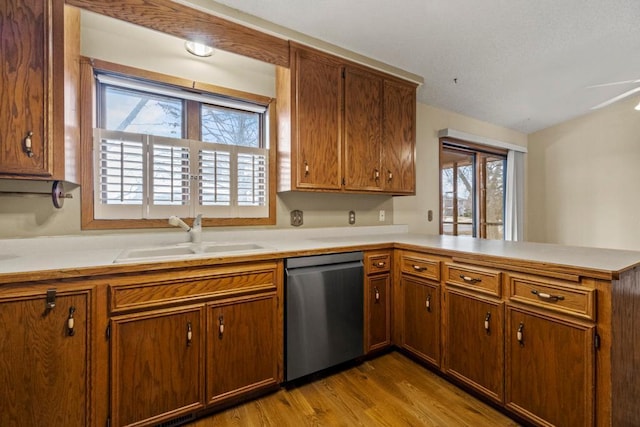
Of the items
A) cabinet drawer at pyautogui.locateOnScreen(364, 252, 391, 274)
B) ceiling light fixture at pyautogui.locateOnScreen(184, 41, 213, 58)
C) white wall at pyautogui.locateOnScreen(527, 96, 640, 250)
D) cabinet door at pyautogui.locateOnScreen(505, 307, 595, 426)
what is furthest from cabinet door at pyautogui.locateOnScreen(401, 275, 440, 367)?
white wall at pyautogui.locateOnScreen(527, 96, 640, 250)

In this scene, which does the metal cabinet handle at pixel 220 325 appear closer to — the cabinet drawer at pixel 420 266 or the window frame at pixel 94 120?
the window frame at pixel 94 120

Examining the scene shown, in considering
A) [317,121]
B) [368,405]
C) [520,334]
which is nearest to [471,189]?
[317,121]

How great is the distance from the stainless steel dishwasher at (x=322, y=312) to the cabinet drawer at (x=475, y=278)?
0.58 m

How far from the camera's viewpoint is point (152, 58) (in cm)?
192

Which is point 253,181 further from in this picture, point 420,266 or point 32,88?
point 420,266

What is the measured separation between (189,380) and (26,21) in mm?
1848

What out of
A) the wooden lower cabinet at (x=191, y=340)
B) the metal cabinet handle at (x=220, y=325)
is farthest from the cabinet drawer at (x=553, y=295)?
the metal cabinet handle at (x=220, y=325)

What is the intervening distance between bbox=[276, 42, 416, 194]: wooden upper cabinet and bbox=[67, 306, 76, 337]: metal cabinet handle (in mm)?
1409

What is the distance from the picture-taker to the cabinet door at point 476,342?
1.54 meters

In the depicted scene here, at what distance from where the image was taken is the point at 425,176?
3.27 m

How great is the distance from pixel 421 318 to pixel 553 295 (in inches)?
34.1

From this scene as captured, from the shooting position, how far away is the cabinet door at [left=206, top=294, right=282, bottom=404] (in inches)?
59.7

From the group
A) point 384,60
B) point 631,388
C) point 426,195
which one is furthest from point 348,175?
point 631,388

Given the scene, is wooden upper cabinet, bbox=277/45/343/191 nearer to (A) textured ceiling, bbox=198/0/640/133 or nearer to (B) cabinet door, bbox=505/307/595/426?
(A) textured ceiling, bbox=198/0/640/133
